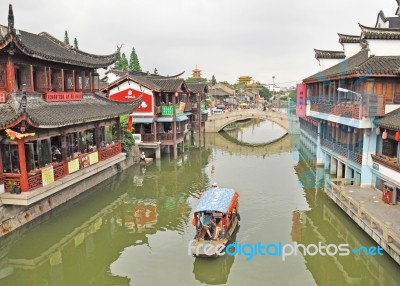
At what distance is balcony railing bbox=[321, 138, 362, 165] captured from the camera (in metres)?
19.8

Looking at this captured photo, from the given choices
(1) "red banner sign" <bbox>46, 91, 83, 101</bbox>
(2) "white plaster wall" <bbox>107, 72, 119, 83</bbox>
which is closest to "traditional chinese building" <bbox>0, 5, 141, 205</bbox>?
(1) "red banner sign" <bbox>46, 91, 83, 101</bbox>

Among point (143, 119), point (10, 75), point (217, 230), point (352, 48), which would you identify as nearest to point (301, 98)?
point (352, 48)

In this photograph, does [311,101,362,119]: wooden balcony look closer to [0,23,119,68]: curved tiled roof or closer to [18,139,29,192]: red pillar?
[0,23,119,68]: curved tiled roof

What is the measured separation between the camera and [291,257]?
46.2 feet

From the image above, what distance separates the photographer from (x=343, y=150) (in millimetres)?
22141

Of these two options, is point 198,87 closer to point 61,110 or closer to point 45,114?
point 61,110

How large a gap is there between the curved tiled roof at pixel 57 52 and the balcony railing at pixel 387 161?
17.0 meters

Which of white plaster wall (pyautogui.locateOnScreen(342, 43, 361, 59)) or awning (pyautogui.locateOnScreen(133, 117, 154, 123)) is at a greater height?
white plaster wall (pyautogui.locateOnScreen(342, 43, 361, 59))

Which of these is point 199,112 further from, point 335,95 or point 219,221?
point 219,221

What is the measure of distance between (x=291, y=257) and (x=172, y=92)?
76.0 feet

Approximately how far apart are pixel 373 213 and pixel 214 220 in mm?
6917

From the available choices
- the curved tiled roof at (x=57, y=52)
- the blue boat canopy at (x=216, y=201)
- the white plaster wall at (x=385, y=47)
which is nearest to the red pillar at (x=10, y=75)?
the curved tiled roof at (x=57, y=52)

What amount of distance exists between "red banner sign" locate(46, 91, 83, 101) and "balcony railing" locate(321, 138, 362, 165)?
16639 mm

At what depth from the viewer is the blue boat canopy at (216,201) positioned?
1436 centimetres
